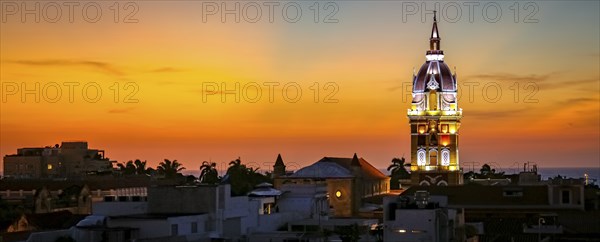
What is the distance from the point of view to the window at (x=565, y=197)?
108 m

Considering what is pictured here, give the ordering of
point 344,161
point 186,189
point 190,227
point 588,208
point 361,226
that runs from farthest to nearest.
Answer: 1. point 344,161
2. point 588,208
3. point 361,226
4. point 186,189
5. point 190,227

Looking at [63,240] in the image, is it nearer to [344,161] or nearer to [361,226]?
[361,226]

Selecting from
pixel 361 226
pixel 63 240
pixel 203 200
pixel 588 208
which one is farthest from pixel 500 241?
pixel 588 208

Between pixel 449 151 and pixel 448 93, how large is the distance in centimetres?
814

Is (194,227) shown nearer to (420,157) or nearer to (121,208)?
(121,208)

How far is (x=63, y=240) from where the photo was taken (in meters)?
60.7

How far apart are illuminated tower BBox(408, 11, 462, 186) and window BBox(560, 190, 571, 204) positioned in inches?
2141

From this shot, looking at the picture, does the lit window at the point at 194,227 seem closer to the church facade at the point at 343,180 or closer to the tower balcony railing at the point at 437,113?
the church facade at the point at 343,180

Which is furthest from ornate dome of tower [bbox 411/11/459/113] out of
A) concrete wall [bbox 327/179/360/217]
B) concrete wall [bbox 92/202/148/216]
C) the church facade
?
concrete wall [bbox 92/202/148/216]

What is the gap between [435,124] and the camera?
540ft

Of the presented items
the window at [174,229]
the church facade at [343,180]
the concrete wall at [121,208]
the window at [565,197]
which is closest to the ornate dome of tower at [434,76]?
the church facade at [343,180]

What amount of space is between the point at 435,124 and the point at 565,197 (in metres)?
56.5

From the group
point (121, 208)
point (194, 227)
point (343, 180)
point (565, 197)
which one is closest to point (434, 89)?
point (343, 180)

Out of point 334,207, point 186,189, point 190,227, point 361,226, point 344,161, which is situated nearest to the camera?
point 190,227
